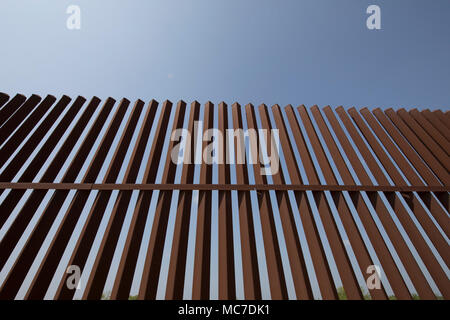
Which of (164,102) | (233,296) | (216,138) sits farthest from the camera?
(164,102)

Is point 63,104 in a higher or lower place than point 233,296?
higher

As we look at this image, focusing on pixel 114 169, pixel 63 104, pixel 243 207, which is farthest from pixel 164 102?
pixel 243 207

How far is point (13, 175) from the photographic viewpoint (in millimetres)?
2541

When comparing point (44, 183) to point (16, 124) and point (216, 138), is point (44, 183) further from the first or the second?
point (216, 138)

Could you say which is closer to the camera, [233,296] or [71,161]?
[233,296]

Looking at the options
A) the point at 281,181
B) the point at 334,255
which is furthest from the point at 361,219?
the point at 281,181

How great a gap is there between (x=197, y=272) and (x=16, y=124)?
129 inches

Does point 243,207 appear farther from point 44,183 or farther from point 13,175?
point 13,175

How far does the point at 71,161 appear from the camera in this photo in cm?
260
